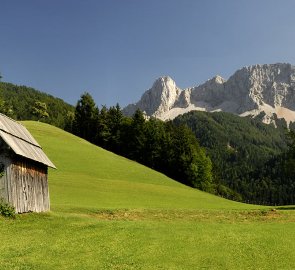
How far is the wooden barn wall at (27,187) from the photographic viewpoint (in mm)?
31531

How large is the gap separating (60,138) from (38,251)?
77534 mm

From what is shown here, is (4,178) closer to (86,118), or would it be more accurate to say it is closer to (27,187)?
(27,187)

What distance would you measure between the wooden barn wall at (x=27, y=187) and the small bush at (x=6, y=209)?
37 centimetres

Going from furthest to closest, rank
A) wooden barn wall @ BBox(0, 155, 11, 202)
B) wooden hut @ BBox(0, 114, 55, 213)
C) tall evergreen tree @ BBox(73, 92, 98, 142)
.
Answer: tall evergreen tree @ BBox(73, 92, 98, 142)
wooden hut @ BBox(0, 114, 55, 213)
wooden barn wall @ BBox(0, 155, 11, 202)

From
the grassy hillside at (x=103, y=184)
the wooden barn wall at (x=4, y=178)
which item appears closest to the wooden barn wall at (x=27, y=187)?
the wooden barn wall at (x=4, y=178)

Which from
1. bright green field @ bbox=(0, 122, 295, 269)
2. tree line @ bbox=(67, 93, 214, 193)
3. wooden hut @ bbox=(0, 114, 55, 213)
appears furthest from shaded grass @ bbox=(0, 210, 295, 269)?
tree line @ bbox=(67, 93, 214, 193)

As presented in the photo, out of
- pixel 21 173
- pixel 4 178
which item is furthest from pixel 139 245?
pixel 21 173

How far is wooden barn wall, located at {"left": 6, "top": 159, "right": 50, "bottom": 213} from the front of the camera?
1241 inches

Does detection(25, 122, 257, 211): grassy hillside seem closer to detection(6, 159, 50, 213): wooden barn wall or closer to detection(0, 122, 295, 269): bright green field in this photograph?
detection(6, 159, 50, 213): wooden barn wall

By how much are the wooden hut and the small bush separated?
1.02 ft

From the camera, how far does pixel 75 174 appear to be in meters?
67.7

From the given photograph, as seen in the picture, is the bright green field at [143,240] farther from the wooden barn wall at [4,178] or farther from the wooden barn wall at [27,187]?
the wooden barn wall at [4,178]

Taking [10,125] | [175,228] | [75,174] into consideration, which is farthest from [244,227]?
[75,174]

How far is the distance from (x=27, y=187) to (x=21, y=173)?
1531 mm
